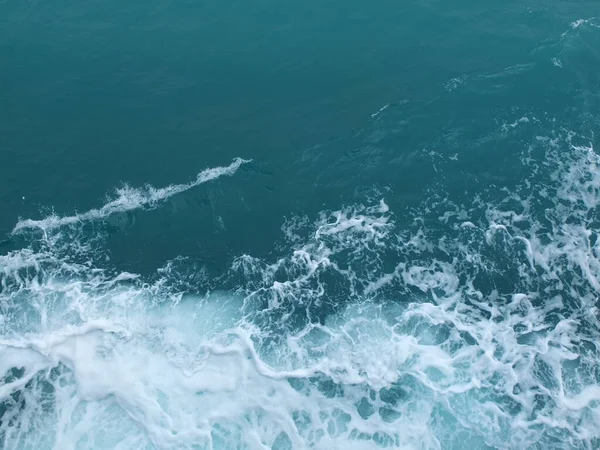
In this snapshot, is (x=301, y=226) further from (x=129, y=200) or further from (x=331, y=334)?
(x=129, y=200)

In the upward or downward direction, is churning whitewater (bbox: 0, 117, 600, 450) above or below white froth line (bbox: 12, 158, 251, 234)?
below

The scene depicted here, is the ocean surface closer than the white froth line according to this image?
Yes

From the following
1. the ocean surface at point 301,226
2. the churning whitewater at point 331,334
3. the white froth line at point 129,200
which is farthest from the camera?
the white froth line at point 129,200

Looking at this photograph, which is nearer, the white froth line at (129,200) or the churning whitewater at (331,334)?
the churning whitewater at (331,334)

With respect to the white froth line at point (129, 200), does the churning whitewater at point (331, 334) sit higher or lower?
lower

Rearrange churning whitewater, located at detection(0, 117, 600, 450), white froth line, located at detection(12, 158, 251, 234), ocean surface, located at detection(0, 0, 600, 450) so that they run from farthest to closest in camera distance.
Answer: white froth line, located at detection(12, 158, 251, 234)
ocean surface, located at detection(0, 0, 600, 450)
churning whitewater, located at detection(0, 117, 600, 450)

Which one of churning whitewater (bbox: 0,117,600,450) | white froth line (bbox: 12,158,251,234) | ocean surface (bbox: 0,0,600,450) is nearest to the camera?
churning whitewater (bbox: 0,117,600,450)
